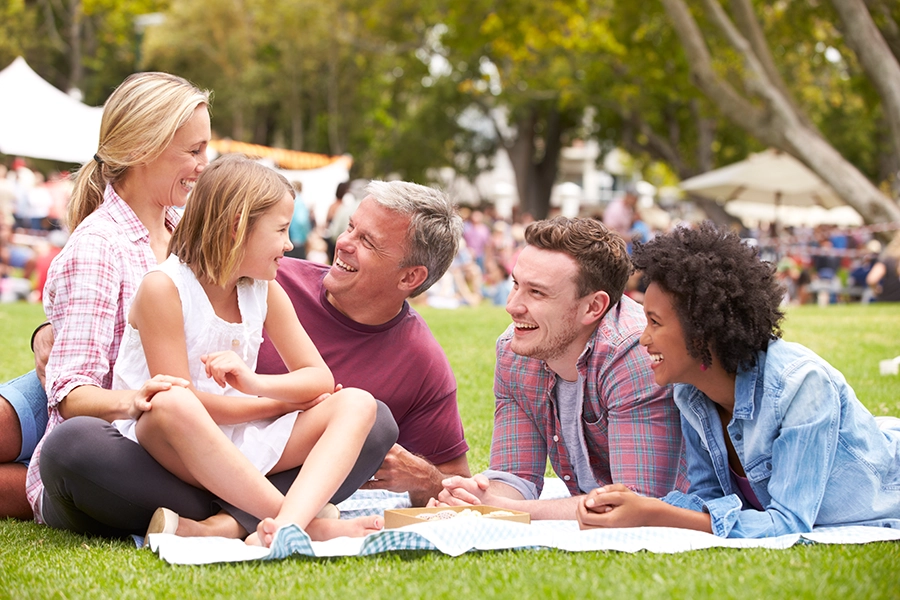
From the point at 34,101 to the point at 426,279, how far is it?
14548 millimetres

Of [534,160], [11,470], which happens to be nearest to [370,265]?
[11,470]

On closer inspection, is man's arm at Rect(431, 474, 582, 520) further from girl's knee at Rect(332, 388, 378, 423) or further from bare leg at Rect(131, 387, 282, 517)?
bare leg at Rect(131, 387, 282, 517)

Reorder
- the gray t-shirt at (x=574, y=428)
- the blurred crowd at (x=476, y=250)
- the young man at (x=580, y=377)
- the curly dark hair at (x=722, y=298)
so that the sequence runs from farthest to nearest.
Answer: the blurred crowd at (x=476, y=250)
the gray t-shirt at (x=574, y=428)
the young man at (x=580, y=377)
the curly dark hair at (x=722, y=298)

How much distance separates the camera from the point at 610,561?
10.0 feet

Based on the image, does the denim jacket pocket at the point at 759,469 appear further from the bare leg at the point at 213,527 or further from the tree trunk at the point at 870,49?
the tree trunk at the point at 870,49

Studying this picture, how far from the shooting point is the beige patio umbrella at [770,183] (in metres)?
22.2

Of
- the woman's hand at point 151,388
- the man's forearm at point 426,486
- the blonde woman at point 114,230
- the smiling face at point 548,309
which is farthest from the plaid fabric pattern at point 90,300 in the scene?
the smiling face at point 548,309

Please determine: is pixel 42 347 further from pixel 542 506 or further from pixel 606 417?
pixel 606 417

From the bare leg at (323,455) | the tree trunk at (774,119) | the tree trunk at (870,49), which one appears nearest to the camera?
the bare leg at (323,455)

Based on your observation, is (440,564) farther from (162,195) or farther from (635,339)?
(162,195)

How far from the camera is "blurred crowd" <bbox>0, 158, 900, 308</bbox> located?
16.9 meters

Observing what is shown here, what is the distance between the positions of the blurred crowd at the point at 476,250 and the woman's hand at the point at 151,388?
37.8ft

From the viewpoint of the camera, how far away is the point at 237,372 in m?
3.28

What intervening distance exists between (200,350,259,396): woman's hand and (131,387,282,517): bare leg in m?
0.12
